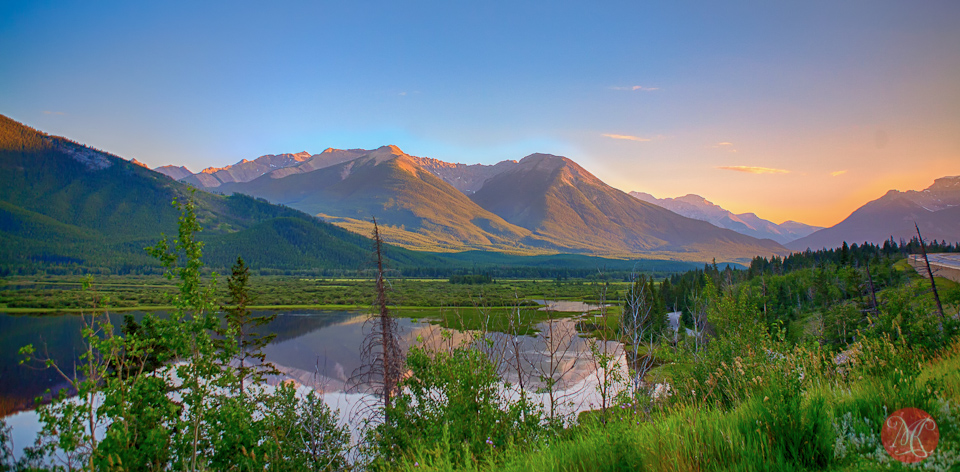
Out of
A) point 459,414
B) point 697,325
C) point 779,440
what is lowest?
point 697,325

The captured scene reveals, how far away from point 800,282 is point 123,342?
240 ft

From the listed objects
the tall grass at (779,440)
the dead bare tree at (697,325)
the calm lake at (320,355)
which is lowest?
the calm lake at (320,355)

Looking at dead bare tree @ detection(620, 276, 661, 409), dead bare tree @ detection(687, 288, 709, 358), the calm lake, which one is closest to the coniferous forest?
dead bare tree @ detection(620, 276, 661, 409)

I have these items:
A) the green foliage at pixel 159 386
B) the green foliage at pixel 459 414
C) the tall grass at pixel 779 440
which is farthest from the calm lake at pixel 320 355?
the tall grass at pixel 779 440

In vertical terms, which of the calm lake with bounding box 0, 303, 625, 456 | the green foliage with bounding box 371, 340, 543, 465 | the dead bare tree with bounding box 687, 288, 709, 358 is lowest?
the calm lake with bounding box 0, 303, 625, 456

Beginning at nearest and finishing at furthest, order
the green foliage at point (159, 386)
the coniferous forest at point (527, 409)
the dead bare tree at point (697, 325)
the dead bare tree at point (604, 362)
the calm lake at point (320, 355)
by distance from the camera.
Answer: the coniferous forest at point (527, 409)
the green foliage at point (159, 386)
the dead bare tree at point (604, 362)
the dead bare tree at point (697, 325)
the calm lake at point (320, 355)

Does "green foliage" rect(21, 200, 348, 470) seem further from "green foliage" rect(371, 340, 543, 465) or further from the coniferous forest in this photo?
"green foliage" rect(371, 340, 543, 465)

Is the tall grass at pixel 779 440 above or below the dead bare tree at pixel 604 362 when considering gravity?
above

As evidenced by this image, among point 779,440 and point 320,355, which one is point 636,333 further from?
point 320,355

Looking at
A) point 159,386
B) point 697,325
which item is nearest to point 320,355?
point 697,325

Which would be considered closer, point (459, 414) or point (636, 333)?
point (459, 414)

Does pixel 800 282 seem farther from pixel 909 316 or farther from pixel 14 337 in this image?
pixel 14 337

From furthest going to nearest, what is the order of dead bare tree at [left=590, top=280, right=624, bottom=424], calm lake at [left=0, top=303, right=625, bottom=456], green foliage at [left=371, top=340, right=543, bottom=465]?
calm lake at [left=0, top=303, right=625, bottom=456] < dead bare tree at [left=590, top=280, right=624, bottom=424] < green foliage at [left=371, top=340, right=543, bottom=465]

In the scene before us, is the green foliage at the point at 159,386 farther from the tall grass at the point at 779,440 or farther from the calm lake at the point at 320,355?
the tall grass at the point at 779,440
